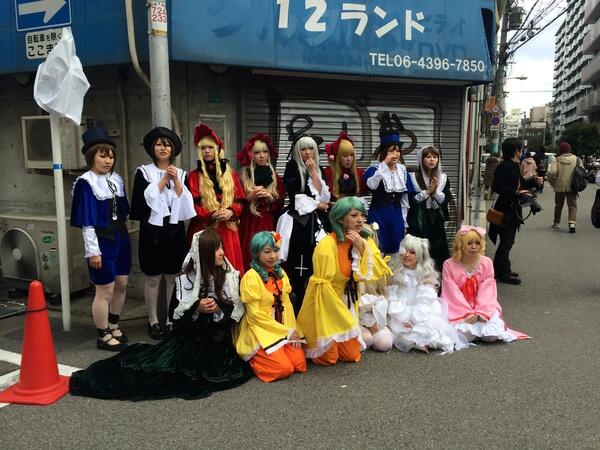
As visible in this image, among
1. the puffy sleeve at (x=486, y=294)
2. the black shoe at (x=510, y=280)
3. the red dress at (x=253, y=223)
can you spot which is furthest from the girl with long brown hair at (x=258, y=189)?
the black shoe at (x=510, y=280)

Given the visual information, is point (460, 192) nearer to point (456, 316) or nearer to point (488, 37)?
point (488, 37)

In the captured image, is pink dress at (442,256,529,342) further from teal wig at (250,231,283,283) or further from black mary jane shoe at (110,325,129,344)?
black mary jane shoe at (110,325,129,344)

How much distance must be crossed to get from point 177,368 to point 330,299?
48.2 inches

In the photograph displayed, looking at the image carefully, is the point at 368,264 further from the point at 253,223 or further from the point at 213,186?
the point at 213,186

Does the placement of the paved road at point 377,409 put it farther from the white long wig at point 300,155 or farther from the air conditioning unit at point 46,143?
the air conditioning unit at point 46,143

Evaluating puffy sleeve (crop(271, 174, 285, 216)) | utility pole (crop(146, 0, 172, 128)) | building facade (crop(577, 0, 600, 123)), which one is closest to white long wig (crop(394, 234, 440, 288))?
puffy sleeve (crop(271, 174, 285, 216))

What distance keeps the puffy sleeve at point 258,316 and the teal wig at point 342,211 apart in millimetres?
739

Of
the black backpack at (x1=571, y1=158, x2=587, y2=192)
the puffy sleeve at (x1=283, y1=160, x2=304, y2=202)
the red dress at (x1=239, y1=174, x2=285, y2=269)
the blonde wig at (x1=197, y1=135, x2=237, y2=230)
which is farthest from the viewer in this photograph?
the black backpack at (x1=571, y1=158, x2=587, y2=192)

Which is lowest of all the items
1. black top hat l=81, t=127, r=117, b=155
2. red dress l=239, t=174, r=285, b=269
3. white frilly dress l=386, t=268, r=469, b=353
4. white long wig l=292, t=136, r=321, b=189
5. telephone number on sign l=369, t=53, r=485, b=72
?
white frilly dress l=386, t=268, r=469, b=353

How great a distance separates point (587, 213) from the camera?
13.6 meters

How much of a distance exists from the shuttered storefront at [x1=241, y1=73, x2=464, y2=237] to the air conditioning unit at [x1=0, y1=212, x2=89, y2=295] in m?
2.20

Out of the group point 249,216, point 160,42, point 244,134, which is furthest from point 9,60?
point 249,216

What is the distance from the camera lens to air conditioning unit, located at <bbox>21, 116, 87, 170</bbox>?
523cm

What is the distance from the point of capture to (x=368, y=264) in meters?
4.03
